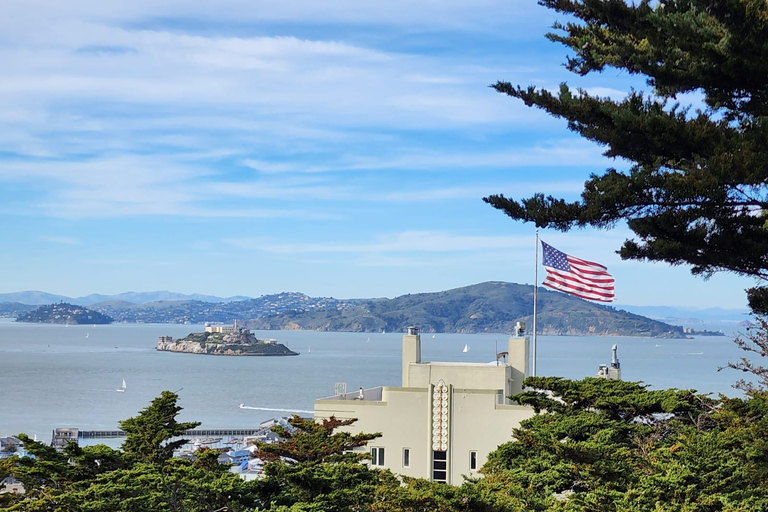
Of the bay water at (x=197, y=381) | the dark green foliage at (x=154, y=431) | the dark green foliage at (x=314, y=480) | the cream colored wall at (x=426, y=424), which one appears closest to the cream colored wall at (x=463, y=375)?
the cream colored wall at (x=426, y=424)

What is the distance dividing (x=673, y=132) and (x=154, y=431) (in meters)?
9.18

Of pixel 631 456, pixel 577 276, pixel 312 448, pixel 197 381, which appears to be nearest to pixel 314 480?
pixel 312 448

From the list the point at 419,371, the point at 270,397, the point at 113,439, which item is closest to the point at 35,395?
the point at 270,397

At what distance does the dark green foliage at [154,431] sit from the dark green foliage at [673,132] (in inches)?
267

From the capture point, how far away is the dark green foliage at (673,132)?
33.5 feet

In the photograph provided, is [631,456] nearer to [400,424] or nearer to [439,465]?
[439,465]

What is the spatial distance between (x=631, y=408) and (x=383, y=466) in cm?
803

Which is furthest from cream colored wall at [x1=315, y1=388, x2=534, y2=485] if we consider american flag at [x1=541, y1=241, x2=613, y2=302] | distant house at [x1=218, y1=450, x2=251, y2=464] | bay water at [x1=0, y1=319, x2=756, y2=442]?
bay water at [x1=0, y1=319, x2=756, y2=442]

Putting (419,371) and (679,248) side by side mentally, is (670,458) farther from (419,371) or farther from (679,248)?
(419,371)

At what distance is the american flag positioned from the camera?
25953mm

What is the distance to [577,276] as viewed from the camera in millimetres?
26438

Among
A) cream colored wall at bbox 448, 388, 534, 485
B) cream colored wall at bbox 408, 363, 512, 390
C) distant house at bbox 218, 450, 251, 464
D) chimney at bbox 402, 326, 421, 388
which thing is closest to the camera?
cream colored wall at bbox 448, 388, 534, 485

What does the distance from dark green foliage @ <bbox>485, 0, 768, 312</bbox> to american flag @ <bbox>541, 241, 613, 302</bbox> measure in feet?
44.5

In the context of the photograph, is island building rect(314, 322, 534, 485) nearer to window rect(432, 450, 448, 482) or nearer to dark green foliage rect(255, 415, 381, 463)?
window rect(432, 450, 448, 482)
